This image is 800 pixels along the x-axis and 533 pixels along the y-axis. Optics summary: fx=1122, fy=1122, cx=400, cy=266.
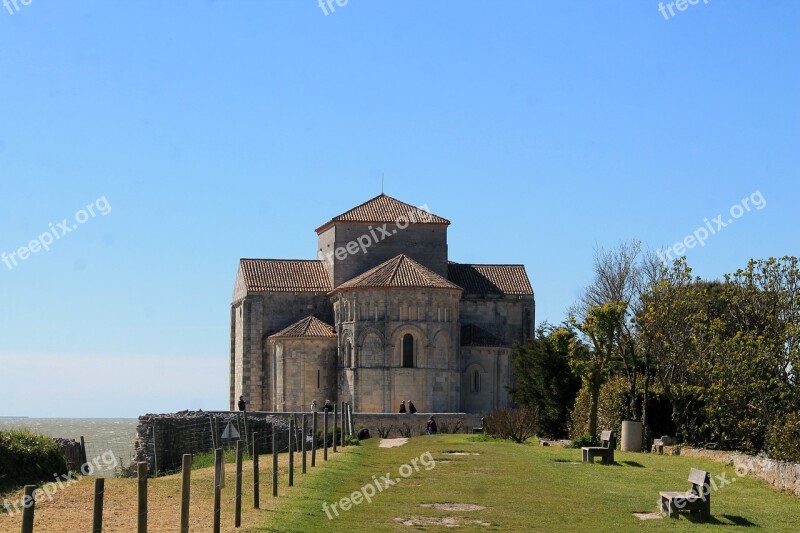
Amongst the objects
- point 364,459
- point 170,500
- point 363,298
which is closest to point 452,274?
point 363,298

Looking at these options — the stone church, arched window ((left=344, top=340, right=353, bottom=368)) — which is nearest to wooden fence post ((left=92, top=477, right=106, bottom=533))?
the stone church

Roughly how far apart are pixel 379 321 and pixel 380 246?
7646 mm

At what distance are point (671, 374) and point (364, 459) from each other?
1020 cm

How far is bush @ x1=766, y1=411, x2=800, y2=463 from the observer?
23781mm

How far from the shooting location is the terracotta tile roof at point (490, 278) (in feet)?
206

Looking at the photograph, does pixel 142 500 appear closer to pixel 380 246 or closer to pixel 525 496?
pixel 525 496

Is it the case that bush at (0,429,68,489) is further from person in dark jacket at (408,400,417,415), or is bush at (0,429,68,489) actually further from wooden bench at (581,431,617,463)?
person in dark jacket at (408,400,417,415)

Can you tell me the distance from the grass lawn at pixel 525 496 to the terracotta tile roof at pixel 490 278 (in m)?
32.7

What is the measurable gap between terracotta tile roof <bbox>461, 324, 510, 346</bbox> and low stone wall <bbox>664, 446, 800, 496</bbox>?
30619mm

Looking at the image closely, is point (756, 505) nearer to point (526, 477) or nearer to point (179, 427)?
point (526, 477)

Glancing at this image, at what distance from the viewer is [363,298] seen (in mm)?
56688

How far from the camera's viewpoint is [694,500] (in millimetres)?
17266

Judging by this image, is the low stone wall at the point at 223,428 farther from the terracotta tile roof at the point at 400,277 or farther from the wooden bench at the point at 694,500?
the wooden bench at the point at 694,500
